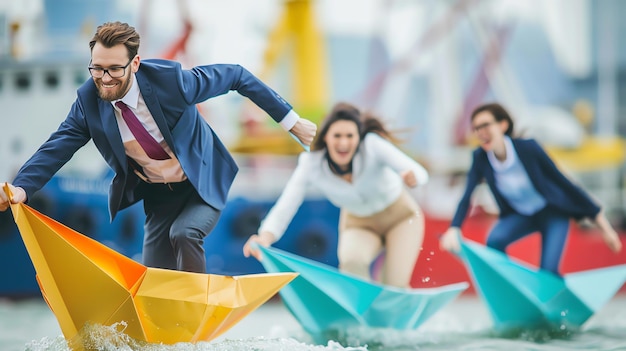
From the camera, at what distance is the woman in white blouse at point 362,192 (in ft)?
15.2

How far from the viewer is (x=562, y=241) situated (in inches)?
210

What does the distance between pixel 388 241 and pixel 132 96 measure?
218 centimetres

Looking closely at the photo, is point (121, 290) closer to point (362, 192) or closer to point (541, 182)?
point (362, 192)

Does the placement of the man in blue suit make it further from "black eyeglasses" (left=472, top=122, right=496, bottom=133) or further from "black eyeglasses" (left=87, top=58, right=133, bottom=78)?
Answer: "black eyeglasses" (left=472, top=122, right=496, bottom=133)

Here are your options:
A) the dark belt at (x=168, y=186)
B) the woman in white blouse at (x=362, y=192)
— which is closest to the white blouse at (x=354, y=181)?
the woman in white blouse at (x=362, y=192)

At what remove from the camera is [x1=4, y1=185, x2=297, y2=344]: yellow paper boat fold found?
10.1ft

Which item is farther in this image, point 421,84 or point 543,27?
point 421,84

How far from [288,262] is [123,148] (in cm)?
145

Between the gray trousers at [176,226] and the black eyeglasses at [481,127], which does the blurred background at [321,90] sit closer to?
the black eyeglasses at [481,127]

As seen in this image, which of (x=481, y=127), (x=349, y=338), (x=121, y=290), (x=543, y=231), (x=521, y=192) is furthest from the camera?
(x=543, y=231)

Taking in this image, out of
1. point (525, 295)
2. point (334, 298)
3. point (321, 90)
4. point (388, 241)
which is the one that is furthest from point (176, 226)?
point (321, 90)

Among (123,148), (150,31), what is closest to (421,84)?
(150,31)

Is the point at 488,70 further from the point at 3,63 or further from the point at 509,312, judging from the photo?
the point at 509,312

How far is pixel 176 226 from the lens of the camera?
11.3 feet
